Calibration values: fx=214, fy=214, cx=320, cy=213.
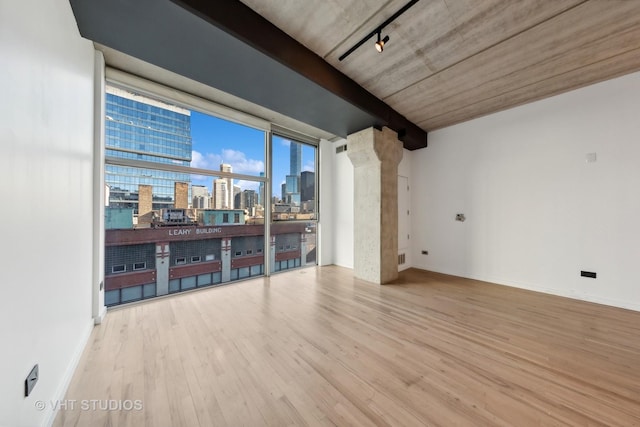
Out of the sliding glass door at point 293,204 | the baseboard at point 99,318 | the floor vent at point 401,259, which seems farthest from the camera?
the floor vent at point 401,259

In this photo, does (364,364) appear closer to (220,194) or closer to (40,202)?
(40,202)

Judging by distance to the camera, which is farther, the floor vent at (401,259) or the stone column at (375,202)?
the floor vent at (401,259)

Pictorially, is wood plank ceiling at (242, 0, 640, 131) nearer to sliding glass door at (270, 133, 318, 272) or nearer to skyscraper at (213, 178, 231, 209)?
sliding glass door at (270, 133, 318, 272)

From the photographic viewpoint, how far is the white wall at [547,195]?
10.7 ft

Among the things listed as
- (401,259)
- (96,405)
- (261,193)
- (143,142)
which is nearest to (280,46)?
(143,142)

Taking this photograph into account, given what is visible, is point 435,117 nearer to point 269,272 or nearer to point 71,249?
point 269,272

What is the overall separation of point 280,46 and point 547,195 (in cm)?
504

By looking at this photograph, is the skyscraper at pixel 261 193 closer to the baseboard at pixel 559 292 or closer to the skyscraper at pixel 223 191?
the skyscraper at pixel 223 191

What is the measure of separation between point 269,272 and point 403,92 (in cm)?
453

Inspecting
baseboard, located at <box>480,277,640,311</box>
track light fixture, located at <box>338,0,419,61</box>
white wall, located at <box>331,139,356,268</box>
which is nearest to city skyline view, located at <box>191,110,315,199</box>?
white wall, located at <box>331,139,356,268</box>

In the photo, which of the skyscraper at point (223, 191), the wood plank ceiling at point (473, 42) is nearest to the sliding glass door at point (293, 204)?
the skyscraper at point (223, 191)

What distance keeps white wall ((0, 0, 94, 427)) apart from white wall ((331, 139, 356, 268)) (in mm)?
4827

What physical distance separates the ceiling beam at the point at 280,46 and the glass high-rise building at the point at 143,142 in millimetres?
2451

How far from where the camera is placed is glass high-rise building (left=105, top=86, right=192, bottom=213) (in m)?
3.24
